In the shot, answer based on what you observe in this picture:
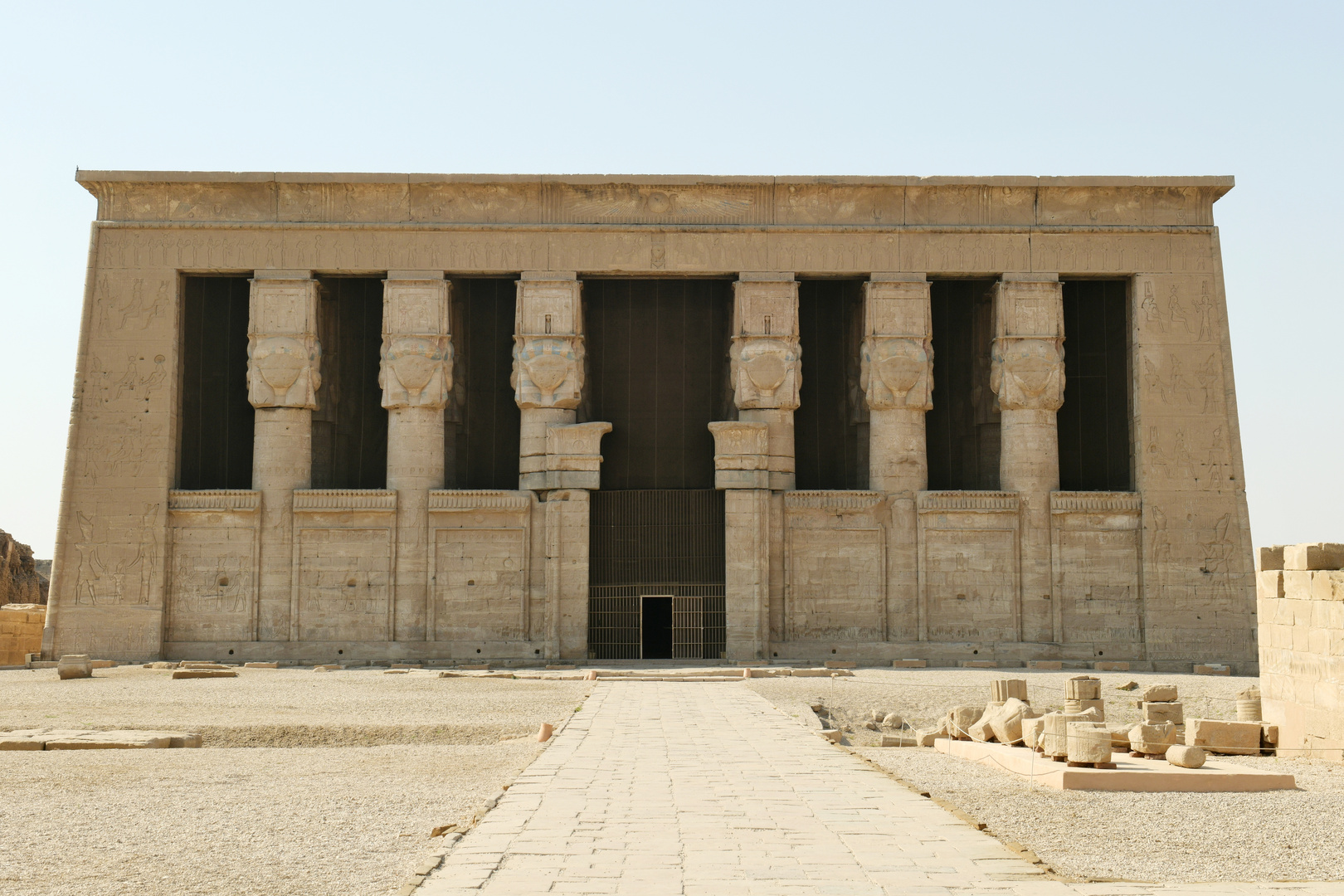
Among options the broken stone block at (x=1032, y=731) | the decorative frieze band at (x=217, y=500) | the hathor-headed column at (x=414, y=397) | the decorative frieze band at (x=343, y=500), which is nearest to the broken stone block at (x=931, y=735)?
the broken stone block at (x=1032, y=731)

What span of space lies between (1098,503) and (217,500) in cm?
1616

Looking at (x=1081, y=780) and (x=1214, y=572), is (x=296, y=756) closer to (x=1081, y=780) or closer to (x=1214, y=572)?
(x=1081, y=780)

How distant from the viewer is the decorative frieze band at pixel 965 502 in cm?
2258

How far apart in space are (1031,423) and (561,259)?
9.28 meters

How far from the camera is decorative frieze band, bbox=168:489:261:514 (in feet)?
73.8

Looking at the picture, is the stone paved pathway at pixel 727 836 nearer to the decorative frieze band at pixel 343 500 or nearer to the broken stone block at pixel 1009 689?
the broken stone block at pixel 1009 689

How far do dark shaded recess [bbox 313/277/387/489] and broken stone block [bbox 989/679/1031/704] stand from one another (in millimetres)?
15091

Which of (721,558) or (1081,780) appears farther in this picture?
(721,558)

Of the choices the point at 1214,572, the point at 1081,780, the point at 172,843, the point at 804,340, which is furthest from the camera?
the point at 804,340

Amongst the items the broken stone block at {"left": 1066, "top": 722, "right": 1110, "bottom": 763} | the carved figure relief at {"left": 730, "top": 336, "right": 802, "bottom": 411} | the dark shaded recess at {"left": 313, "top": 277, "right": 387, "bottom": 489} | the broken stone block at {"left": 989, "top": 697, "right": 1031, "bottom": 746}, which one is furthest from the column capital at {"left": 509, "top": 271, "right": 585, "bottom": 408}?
the broken stone block at {"left": 1066, "top": 722, "right": 1110, "bottom": 763}

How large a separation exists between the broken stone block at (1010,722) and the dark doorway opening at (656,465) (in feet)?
40.3

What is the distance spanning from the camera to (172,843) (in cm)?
663

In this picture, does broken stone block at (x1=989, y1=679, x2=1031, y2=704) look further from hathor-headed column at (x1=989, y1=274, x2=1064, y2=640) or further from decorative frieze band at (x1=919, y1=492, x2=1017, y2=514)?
hathor-headed column at (x1=989, y1=274, x2=1064, y2=640)

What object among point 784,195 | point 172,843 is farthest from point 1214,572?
point 172,843
